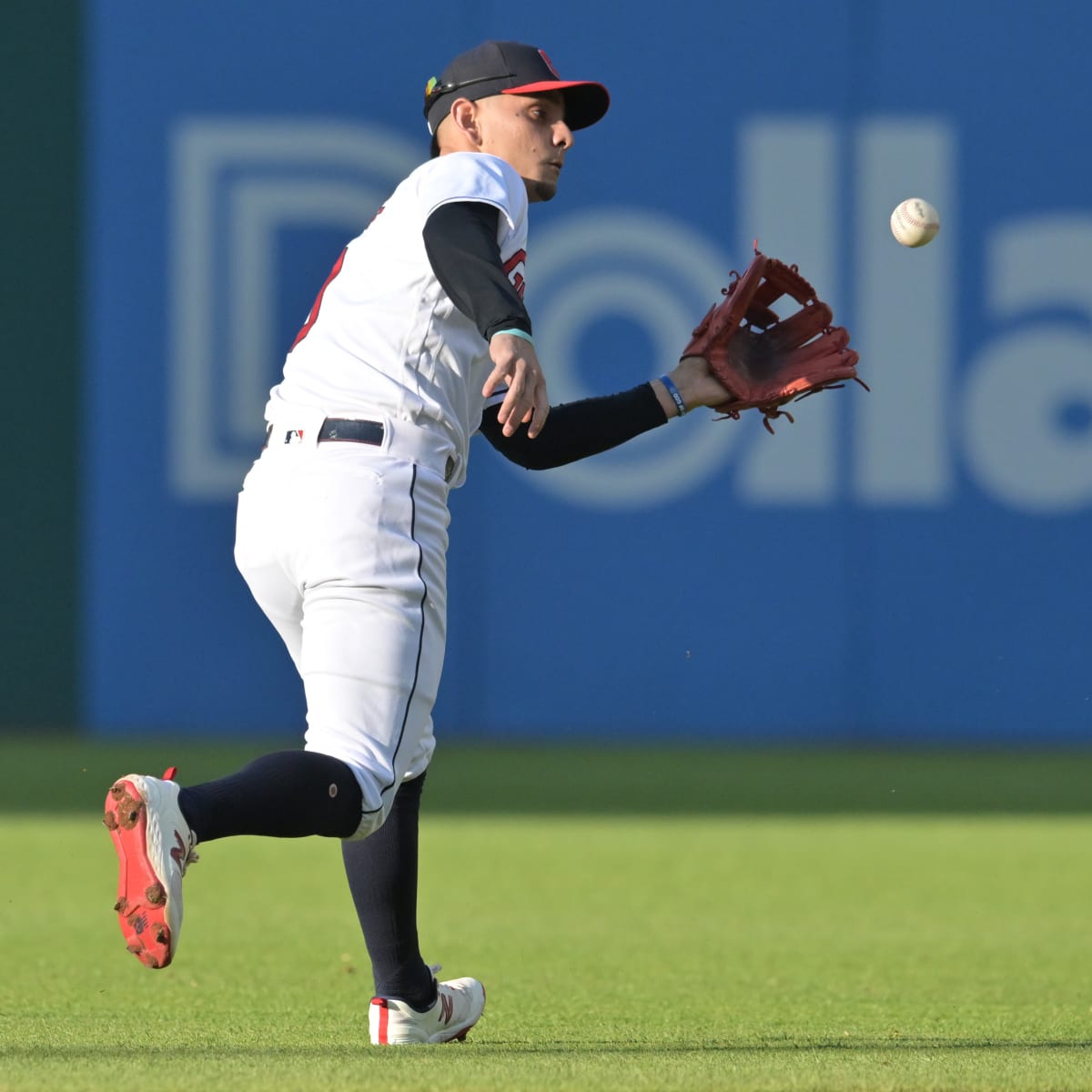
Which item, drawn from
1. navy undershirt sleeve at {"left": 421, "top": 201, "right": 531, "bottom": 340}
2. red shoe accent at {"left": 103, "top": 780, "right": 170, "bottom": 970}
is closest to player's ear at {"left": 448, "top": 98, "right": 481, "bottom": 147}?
navy undershirt sleeve at {"left": 421, "top": 201, "right": 531, "bottom": 340}

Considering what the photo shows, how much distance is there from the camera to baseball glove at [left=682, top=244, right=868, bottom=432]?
3791mm

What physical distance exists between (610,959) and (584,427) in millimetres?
1715

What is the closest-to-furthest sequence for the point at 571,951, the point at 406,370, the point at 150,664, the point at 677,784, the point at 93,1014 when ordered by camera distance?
the point at 406,370, the point at 93,1014, the point at 571,951, the point at 677,784, the point at 150,664

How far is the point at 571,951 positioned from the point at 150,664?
19.8 feet

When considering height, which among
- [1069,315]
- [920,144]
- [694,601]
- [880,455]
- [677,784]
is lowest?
[677,784]

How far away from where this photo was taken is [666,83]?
1091cm

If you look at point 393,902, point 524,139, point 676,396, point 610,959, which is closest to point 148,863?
point 393,902

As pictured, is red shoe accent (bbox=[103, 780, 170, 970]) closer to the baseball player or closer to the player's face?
the baseball player

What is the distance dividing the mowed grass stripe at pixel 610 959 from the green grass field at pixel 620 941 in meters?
0.01

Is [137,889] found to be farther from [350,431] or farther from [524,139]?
[524,139]

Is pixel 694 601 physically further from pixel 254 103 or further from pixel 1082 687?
pixel 254 103

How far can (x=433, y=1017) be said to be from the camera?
3693 mm

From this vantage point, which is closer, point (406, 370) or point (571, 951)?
point (406, 370)

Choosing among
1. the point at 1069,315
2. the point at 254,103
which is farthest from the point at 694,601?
Result: the point at 254,103
